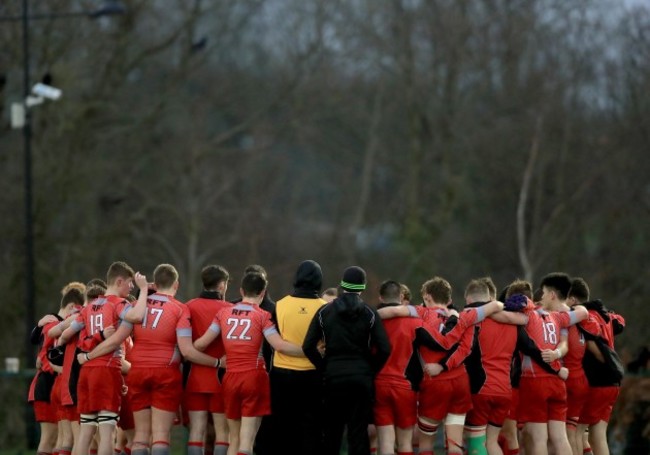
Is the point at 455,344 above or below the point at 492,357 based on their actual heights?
above

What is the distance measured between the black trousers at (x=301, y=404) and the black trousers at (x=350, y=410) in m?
0.21

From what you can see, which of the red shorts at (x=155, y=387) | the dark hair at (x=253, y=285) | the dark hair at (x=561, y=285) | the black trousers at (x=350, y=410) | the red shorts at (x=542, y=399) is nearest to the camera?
the black trousers at (x=350, y=410)

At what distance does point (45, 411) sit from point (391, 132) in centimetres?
2935

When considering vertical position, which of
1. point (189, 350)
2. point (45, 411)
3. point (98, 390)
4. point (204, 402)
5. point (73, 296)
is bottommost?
point (45, 411)

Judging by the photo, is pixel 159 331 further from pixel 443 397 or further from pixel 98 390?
pixel 443 397

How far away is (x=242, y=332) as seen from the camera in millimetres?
14375

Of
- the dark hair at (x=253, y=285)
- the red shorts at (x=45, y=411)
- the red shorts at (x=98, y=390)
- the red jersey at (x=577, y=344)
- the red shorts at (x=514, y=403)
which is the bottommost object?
the red shorts at (x=45, y=411)

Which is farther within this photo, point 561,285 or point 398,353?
point 561,285

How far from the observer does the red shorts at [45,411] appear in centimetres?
1639

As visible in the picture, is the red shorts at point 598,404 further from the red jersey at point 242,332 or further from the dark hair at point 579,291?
the red jersey at point 242,332

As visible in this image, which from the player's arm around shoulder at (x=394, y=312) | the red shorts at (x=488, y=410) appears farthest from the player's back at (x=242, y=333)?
the red shorts at (x=488, y=410)

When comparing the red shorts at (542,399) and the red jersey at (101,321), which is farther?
the red shorts at (542,399)

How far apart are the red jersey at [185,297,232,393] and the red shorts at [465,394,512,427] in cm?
276

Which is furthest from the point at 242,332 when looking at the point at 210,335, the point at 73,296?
the point at 73,296
